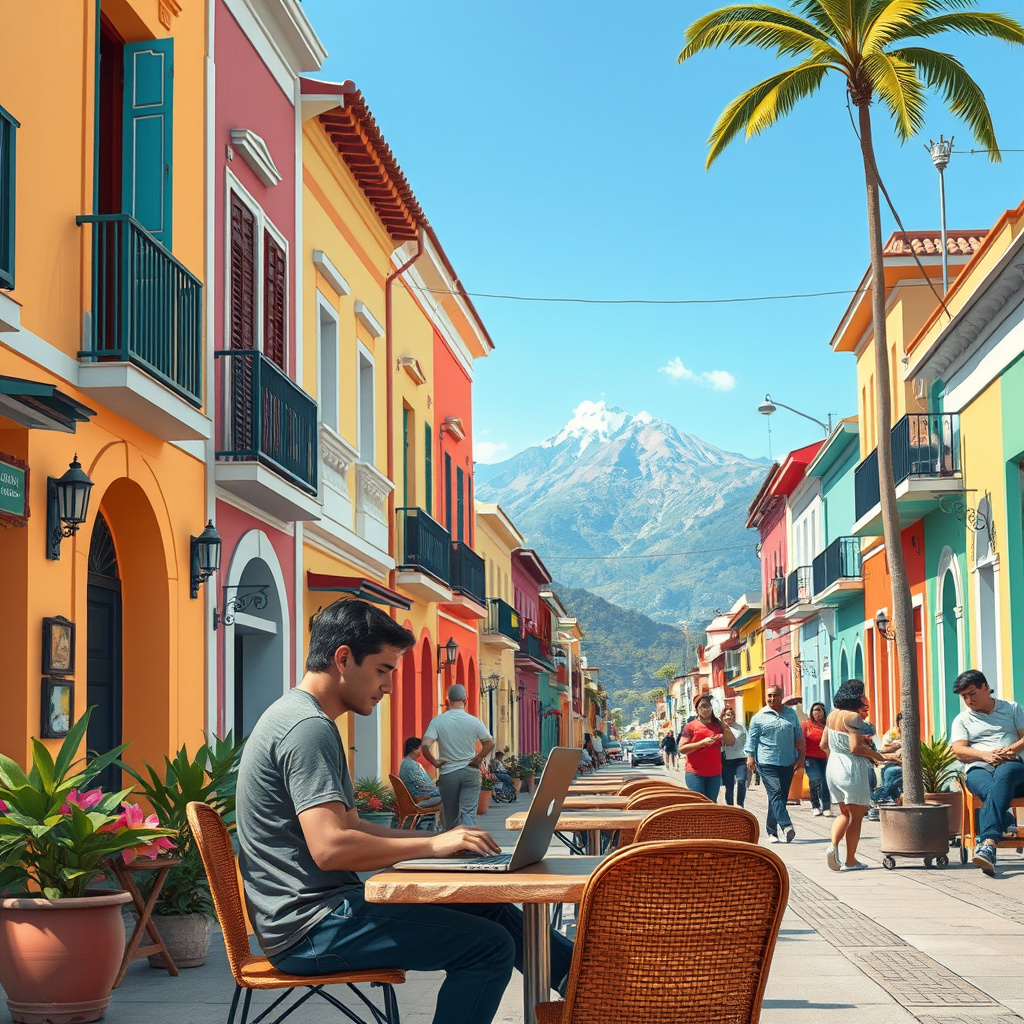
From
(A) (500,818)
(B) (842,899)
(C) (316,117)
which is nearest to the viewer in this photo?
(B) (842,899)

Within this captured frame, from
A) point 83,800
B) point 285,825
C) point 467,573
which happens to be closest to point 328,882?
point 285,825

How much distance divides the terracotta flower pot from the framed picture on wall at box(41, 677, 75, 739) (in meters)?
2.18

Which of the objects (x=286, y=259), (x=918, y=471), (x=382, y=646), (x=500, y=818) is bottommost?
(x=500, y=818)

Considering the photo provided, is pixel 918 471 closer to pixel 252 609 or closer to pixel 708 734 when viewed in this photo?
pixel 708 734

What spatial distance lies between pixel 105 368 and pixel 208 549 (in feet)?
8.00

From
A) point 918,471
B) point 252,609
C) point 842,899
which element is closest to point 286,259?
point 252,609

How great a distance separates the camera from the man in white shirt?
11578mm

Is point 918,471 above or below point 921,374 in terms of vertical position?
below

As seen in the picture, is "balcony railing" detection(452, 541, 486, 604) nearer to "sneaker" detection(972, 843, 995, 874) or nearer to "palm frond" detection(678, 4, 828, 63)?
"palm frond" detection(678, 4, 828, 63)

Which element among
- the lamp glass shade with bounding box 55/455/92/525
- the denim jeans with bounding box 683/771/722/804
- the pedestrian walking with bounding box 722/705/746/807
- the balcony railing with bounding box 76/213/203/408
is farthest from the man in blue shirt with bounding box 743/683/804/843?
the lamp glass shade with bounding box 55/455/92/525

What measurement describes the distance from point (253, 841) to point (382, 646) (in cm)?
71

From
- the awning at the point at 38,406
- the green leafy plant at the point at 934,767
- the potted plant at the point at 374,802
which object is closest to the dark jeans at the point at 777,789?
the green leafy plant at the point at 934,767

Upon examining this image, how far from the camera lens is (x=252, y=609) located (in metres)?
13.2

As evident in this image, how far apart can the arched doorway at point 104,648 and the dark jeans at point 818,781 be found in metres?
11.3
